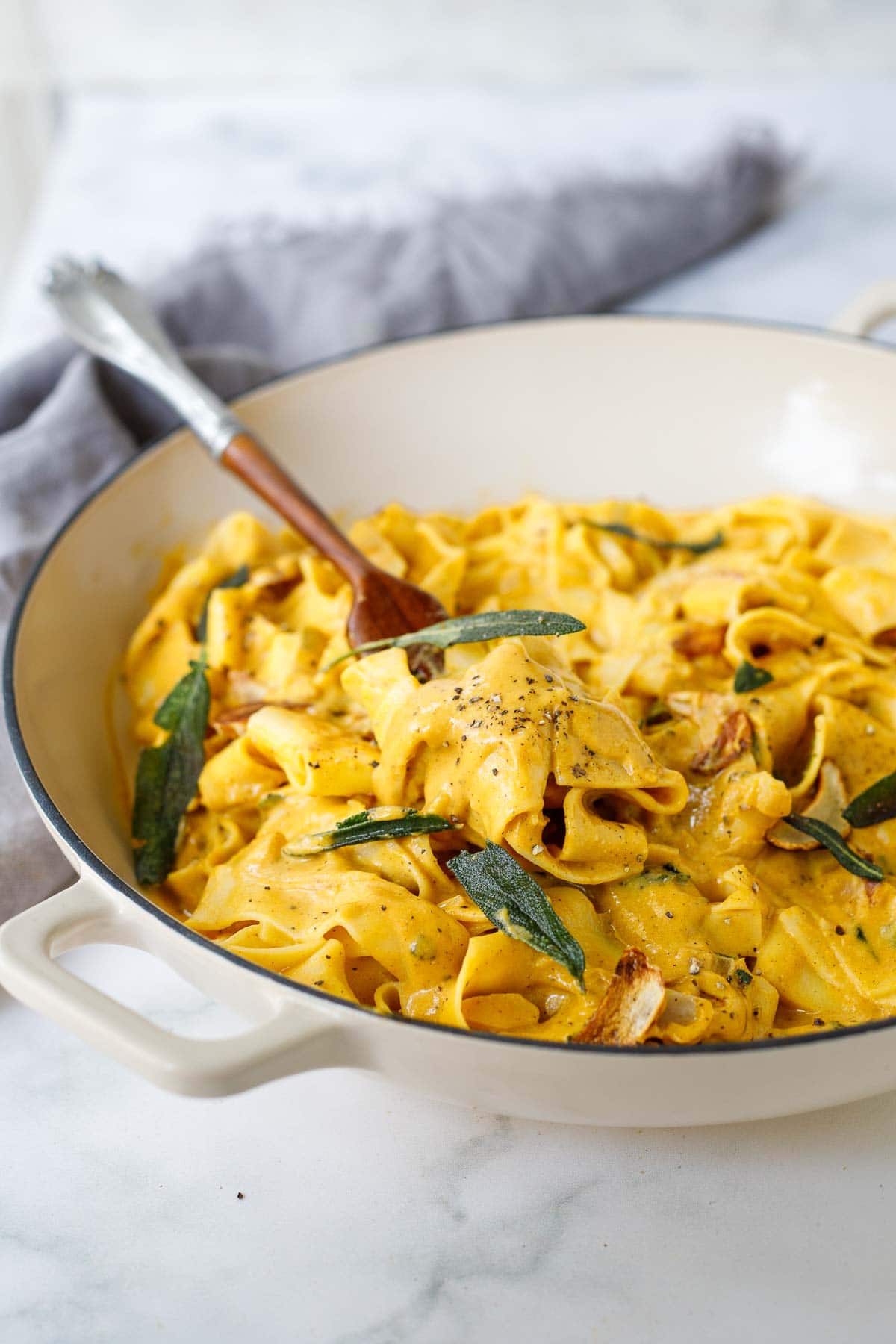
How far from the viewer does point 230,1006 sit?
154 cm

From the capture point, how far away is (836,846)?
185 centimetres

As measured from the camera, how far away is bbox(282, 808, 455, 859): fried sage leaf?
175 cm

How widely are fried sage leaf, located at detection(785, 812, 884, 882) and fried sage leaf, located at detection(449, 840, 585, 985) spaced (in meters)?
0.45

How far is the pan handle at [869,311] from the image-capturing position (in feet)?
8.82

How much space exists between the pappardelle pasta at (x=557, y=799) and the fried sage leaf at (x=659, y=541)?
105mm

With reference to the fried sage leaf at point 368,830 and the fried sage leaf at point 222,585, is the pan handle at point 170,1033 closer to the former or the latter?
the fried sage leaf at point 368,830

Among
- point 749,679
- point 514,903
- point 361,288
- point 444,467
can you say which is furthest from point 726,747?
point 361,288

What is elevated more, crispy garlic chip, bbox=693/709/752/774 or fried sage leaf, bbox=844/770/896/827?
crispy garlic chip, bbox=693/709/752/774

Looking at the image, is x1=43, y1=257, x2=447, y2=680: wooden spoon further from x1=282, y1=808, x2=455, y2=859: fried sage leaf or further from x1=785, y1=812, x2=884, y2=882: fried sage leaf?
x1=785, y1=812, x2=884, y2=882: fried sage leaf

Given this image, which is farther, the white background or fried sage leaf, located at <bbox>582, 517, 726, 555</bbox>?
the white background

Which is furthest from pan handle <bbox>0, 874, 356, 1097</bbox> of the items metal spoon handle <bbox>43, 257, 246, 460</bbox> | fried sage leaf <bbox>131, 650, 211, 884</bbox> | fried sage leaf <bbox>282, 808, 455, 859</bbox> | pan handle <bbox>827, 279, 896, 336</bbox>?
pan handle <bbox>827, 279, 896, 336</bbox>

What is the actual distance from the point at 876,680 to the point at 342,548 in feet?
3.10

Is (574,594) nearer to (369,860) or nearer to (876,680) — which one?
(876,680)

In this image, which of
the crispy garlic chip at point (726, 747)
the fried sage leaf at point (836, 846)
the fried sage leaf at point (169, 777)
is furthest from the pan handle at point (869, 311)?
the fried sage leaf at point (169, 777)
